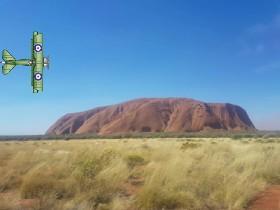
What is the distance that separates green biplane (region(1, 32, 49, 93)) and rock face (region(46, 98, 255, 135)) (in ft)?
407

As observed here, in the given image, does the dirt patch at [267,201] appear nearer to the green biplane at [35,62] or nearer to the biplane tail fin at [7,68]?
the green biplane at [35,62]

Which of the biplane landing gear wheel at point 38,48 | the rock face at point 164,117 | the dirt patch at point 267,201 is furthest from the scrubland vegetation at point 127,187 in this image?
the rock face at point 164,117

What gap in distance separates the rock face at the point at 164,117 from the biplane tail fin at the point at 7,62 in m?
124

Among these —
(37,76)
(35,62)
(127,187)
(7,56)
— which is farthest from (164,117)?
(37,76)

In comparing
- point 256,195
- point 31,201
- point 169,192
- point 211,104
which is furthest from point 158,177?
point 211,104

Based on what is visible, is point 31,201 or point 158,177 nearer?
point 31,201

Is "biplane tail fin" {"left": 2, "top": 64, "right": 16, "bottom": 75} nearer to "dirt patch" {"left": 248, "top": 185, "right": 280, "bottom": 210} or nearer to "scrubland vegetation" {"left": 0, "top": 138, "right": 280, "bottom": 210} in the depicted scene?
"scrubland vegetation" {"left": 0, "top": 138, "right": 280, "bottom": 210}

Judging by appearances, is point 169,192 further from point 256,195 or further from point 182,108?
point 182,108

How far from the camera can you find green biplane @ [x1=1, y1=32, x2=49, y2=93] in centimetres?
712

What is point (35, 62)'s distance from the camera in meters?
7.52

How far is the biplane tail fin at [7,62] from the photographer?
25.2 feet

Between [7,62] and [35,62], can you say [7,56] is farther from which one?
A: [35,62]

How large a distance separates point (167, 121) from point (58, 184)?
12960 cm

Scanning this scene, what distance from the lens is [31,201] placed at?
10.1 meters
